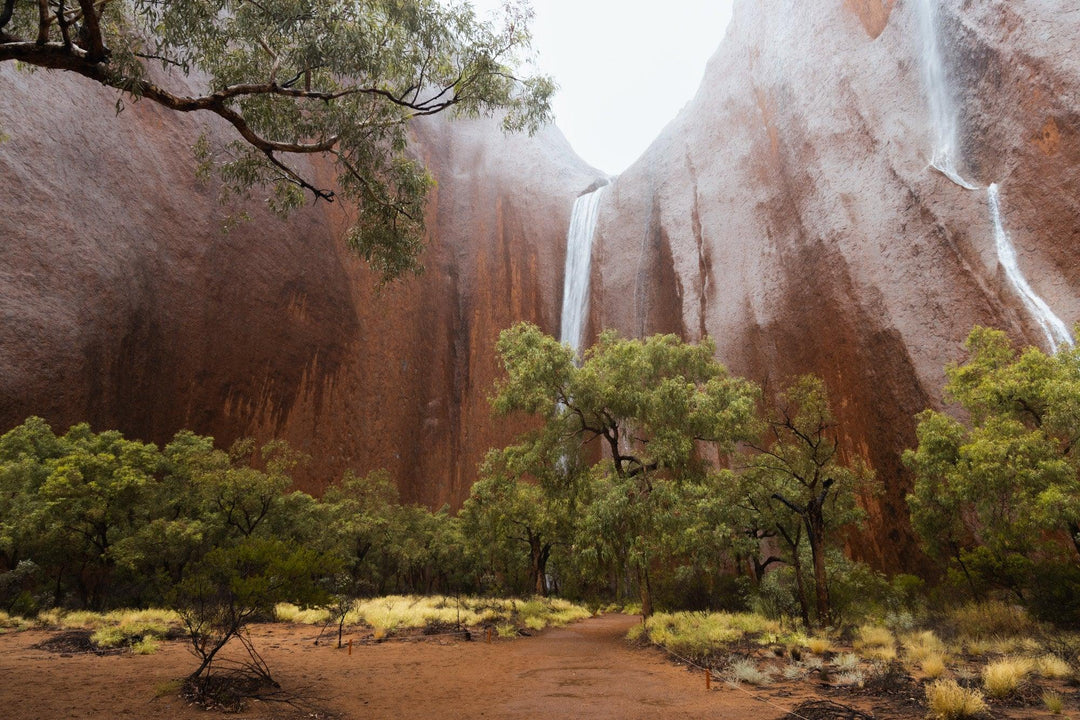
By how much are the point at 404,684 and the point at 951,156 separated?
86.9 feet

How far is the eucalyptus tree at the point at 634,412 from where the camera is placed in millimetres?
13773

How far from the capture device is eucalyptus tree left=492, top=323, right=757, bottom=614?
13773 mm

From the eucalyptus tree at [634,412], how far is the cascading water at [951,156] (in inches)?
420

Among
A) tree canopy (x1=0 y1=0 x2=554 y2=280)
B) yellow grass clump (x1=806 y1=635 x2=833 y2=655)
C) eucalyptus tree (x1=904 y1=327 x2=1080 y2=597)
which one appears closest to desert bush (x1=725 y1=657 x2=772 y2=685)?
yellow grass clump (x1=806 y1=635 x2=833 y2=655)

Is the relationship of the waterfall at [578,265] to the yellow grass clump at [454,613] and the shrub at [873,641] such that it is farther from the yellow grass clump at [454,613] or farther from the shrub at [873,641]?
the shrub at [873,641]

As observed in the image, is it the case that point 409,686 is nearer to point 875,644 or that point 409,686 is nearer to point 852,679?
point 852,679

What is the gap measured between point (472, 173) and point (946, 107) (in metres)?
34.5

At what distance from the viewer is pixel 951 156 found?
2248 cm

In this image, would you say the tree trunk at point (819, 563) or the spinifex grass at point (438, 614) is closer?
the tree trunk at point (819, 563)

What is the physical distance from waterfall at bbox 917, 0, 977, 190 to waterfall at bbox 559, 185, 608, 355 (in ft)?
72.3

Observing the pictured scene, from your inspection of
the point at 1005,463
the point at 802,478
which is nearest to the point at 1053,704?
the point at 1005,463

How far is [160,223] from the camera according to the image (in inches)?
1141

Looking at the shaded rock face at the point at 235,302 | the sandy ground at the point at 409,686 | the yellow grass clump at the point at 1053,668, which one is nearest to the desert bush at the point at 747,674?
the sandy ground at the point at 409,686

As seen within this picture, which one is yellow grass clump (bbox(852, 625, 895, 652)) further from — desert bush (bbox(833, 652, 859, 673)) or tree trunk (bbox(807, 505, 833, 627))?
tree trunk (bbox(807, 505, 833, 627))
